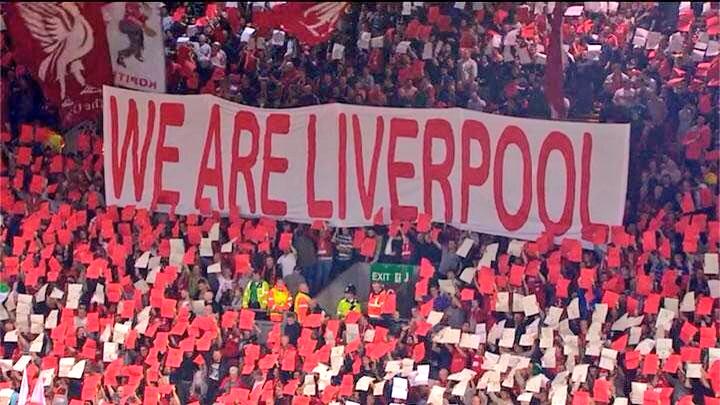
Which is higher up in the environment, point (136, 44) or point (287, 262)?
point (136, 44)

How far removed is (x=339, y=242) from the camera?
1139 cm

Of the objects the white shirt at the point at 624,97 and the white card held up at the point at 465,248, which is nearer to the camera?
the white card held up at the point at 465,248

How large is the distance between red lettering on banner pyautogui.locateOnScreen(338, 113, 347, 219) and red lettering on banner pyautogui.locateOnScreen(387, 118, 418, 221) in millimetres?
354

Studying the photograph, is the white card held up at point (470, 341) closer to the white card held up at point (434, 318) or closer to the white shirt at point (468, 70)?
the white card held up at point (434, 318)

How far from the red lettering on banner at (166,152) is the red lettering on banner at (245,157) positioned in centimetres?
45

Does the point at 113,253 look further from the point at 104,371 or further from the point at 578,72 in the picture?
the point at 578,72

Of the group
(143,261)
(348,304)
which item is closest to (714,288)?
(348,304)

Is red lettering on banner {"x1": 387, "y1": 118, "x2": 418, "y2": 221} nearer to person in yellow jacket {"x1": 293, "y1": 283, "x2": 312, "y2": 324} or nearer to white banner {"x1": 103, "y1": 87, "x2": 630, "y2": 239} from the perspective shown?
white banner {"x1": 103, "y1": 87, "x2": 630, "y2": 239}

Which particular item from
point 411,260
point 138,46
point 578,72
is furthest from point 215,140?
point 578,72

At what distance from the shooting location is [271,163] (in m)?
11.6

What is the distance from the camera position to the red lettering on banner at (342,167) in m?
11.3

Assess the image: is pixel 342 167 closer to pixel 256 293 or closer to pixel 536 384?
pixel 256 293

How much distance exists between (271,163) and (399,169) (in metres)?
1.05

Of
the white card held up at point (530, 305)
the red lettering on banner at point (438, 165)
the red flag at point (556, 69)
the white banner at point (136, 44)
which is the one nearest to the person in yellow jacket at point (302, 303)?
the red lettering on banner at point (438, 165)
